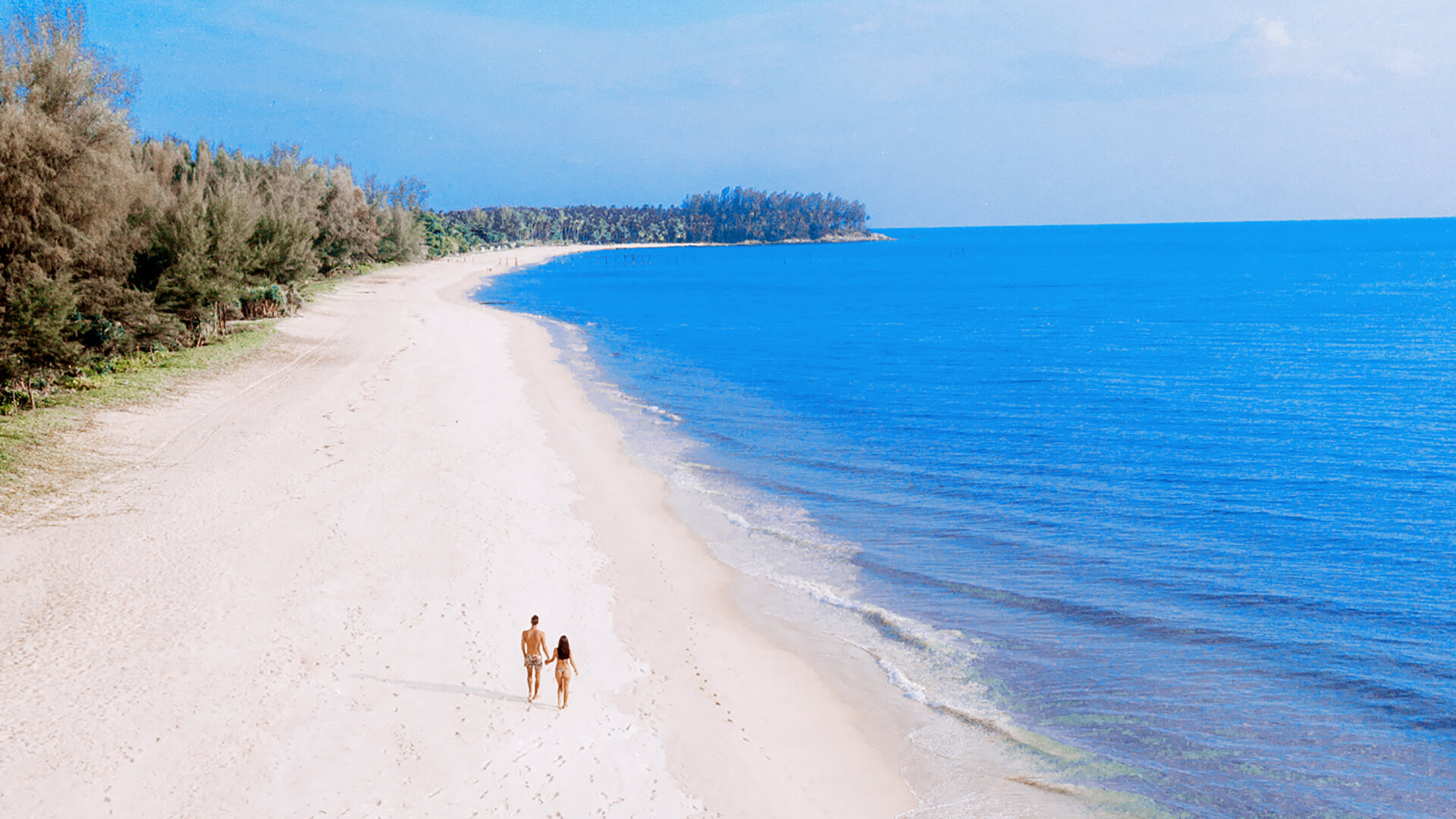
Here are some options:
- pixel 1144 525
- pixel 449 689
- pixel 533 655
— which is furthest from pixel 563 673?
pixel 1144 525

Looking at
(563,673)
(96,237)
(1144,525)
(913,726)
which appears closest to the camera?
(563,673)

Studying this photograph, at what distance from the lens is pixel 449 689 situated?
12.2m

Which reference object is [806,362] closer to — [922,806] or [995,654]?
[995,654]

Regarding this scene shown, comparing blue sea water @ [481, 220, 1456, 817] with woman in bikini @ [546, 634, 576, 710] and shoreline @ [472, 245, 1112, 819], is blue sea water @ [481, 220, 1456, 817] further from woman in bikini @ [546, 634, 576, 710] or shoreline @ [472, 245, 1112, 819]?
woman in bikini @ [546, 634, 576, 710]

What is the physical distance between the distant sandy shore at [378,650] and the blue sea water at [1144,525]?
3183mm

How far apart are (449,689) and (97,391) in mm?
22570

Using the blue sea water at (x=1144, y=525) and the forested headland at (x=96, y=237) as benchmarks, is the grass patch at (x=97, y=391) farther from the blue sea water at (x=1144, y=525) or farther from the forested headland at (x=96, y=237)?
the blue sea water at (x=1144, y=525)

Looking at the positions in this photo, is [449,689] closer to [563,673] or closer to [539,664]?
[539,664]

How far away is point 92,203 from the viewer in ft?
81.3

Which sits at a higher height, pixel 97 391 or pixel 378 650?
pixel 97 391

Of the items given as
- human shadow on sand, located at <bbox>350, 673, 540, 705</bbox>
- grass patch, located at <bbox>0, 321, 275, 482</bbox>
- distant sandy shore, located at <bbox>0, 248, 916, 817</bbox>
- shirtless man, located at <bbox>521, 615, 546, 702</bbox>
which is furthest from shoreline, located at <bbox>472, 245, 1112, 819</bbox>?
grass patch, located at <bbox>0, 321, 275, 482</bbox>

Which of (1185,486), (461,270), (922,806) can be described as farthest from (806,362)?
(461,270)

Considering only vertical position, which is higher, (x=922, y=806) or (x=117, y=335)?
(x=117, y=335)

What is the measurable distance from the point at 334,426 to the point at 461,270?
333 ft
